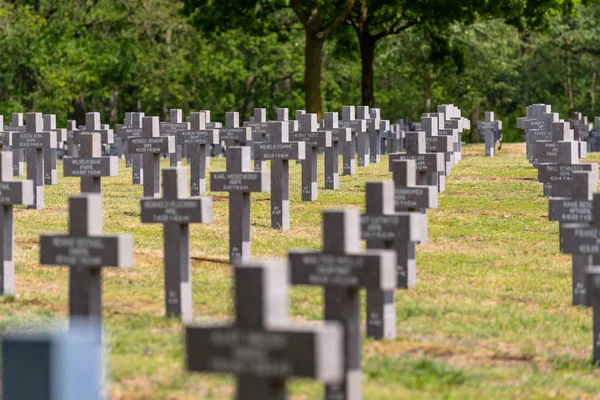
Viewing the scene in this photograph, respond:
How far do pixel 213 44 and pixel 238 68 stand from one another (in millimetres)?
1743

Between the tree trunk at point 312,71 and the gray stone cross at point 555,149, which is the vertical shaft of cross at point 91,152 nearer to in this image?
the gray stone cross at point 555,149

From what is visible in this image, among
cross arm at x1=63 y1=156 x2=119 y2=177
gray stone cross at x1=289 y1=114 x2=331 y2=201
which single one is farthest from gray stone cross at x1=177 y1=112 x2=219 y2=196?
cross arm at x1=63 y1=156 x2=119 y2=177

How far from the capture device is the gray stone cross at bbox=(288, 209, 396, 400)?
32.0 feet

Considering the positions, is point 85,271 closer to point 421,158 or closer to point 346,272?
point 346,272

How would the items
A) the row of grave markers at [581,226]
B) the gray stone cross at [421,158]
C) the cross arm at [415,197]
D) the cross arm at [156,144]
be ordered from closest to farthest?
1. the row of grave markers at [581,226]
2. the cross arm at [415,197]
3. the gray stone cross at [421,158]
4. the cross arm at [156,144]

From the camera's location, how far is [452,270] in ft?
60.0

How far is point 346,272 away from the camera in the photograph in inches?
389

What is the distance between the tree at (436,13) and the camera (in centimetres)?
4775

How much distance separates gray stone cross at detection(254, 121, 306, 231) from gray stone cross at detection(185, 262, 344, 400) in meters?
14.6

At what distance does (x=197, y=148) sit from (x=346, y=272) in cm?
1863

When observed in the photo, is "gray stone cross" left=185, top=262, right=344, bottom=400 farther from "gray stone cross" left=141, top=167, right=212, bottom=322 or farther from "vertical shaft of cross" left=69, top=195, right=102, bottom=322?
"gray stone cross" left=141, top=167, right=212, bottom=322

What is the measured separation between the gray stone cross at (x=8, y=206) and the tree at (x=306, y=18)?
31299 millimetres

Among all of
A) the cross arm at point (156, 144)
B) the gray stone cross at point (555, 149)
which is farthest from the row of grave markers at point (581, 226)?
the cross arm at point (156, 144)

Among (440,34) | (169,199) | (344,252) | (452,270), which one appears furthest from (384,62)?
(344,252)
